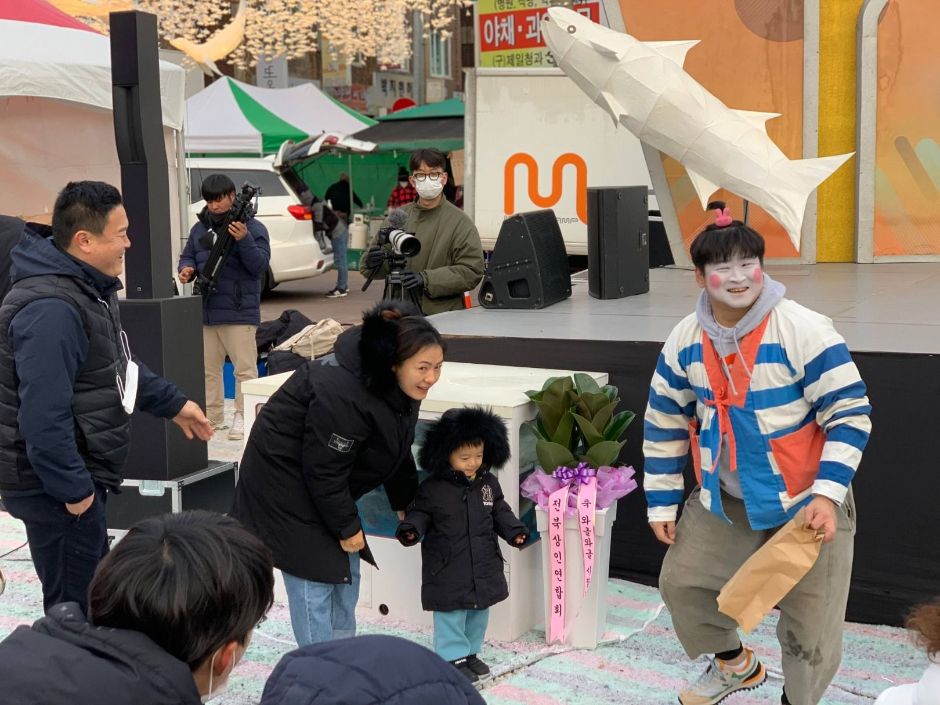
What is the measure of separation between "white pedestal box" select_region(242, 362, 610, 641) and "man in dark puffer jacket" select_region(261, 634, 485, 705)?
2780 millimetres

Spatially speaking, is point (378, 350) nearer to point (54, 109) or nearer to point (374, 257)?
point (374, 257)

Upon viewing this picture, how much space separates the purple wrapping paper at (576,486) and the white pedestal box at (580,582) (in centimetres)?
4

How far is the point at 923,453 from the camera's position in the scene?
14.2ft

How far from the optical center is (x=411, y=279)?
593 centimetres

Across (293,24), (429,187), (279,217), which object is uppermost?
(293,24)

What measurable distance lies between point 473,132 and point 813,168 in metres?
3.63

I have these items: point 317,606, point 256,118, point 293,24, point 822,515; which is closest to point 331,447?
point 317,606

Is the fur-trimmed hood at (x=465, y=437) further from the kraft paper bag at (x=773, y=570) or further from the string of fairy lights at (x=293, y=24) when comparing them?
the string of fairy lights at (x=293, y=24)

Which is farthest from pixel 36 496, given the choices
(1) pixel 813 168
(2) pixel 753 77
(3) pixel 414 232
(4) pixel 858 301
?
(2) pixel 753 77

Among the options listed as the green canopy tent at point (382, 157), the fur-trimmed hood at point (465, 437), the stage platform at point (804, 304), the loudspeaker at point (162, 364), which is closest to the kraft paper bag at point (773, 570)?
the fur-trimmed hood at point (465, 437)

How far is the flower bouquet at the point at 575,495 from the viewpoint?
4.21 m

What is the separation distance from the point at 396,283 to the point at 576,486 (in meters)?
2.03

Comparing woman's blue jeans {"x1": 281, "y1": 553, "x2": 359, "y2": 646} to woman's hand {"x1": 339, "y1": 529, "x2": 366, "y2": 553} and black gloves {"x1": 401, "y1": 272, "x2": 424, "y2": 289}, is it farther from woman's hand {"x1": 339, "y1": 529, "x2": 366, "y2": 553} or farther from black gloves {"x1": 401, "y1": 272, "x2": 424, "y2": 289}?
black gloves {"x1": 401, "y1": 272, "x2": 424, "y2": 289}

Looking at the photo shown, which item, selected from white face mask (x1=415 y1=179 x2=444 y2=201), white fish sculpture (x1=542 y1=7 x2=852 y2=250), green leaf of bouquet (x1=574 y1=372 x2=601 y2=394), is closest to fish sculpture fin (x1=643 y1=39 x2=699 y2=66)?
white fish sculpture (x1=542 y1=7 x2=852 y2=250)
